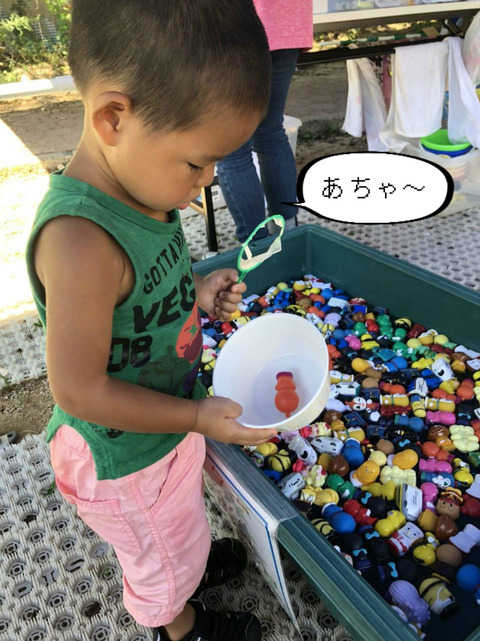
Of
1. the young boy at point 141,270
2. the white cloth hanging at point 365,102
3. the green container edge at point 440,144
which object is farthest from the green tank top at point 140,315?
the white cloth hanging at point 365,102

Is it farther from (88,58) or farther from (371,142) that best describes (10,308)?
A: (371,142)

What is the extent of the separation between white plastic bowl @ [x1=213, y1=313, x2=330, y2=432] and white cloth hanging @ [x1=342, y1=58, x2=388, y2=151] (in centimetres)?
133

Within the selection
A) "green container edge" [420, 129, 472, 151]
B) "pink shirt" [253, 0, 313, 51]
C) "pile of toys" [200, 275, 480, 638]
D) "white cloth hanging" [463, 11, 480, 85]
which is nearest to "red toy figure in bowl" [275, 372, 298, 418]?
"pile of toys" [200, 275, 480, 638]

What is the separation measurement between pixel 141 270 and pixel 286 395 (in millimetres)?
457

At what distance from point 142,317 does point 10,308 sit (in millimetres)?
1131

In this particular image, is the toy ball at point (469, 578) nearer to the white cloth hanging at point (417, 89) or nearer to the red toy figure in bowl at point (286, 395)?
the red toy figure in bowl at point (286, 395)

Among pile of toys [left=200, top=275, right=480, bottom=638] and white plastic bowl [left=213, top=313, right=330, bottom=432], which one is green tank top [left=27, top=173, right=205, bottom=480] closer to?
white plastic bowl [left=213, top=313, right=330, bottom=432]

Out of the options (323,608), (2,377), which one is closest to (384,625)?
(323,608)

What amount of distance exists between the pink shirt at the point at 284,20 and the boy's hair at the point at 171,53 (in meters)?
0.85

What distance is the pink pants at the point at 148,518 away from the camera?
2.15 ft

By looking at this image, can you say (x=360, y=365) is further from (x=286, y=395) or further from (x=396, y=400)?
(x=286, y=395)

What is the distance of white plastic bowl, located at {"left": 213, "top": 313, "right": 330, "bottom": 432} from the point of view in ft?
3.07

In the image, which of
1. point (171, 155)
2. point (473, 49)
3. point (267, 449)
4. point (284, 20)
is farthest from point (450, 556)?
point (473, 49)

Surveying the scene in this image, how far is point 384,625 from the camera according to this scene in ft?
1.92
